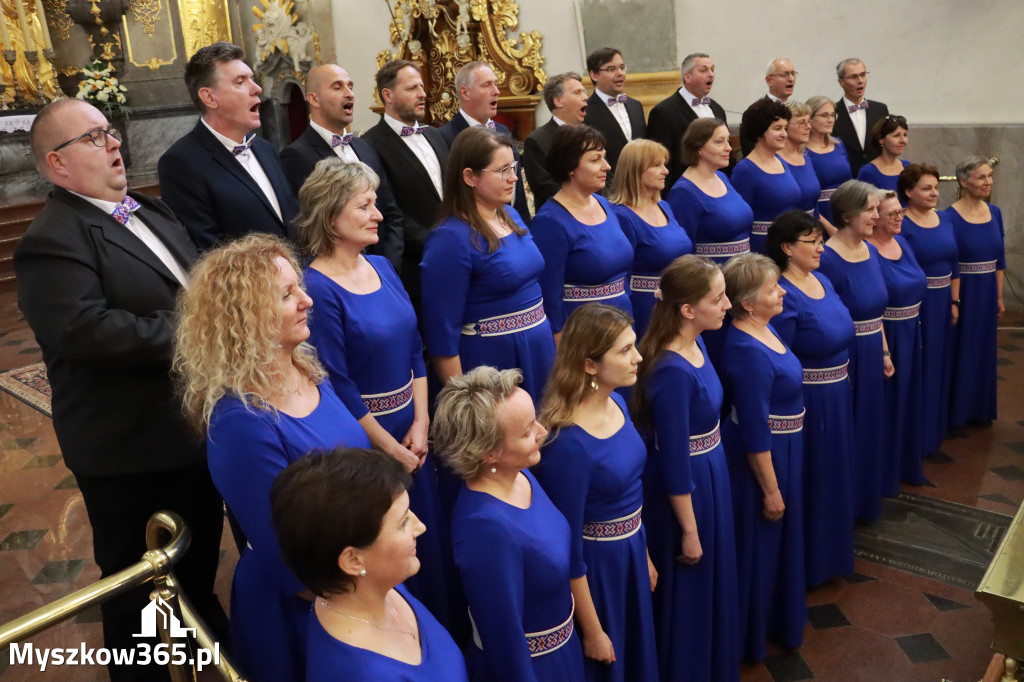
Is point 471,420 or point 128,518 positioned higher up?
point 471,420

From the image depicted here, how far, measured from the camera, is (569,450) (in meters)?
2.76

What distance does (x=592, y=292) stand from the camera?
4.07 metres

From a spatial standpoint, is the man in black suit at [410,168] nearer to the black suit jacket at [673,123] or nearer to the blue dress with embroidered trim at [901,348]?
the black suit jacket at [673,123]

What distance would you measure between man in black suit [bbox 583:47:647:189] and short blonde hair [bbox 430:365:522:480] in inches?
157

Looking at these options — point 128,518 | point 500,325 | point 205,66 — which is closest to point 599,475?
point 500,325

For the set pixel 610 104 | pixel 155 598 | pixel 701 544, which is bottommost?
pixel 701 544

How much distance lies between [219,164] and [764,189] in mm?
3124

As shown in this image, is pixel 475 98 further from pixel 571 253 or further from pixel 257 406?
pixel 257 406

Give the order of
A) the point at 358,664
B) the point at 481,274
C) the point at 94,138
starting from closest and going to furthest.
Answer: the point at 358,664 → the point at 94,138 → the point at 481,274

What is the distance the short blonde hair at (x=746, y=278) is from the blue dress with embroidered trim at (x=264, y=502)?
5.75 feet

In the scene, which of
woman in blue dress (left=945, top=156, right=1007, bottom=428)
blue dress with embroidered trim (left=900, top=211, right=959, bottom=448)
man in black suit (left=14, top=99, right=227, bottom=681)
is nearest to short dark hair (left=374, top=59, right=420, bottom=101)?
man in black suit (left=14, top=99, right=227, bottom=681)

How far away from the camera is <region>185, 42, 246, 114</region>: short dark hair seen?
12.2 ft

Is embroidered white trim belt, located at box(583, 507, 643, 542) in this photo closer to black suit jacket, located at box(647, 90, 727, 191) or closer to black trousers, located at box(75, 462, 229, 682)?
black trousers, located at box(75, 462, 229, 682)

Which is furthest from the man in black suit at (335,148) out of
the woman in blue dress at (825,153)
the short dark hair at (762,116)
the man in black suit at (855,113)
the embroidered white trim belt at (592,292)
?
the man in black suit at (855,113)
